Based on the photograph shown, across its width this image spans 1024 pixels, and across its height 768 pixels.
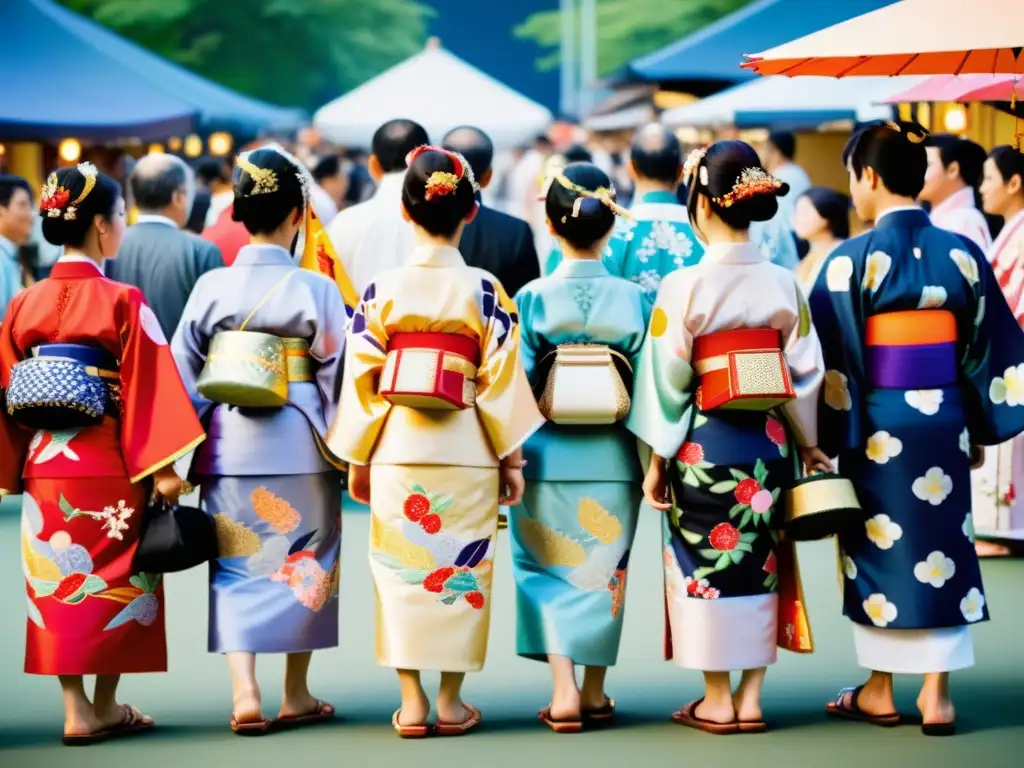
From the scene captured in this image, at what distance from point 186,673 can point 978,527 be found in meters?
4.35

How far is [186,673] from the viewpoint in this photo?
6.55 m

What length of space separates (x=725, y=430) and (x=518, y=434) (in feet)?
2.24

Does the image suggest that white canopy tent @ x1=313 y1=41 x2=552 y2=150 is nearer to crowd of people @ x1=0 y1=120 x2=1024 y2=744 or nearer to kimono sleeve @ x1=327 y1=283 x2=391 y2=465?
crowd of people @ x1=0 y1=120 x2=1024 y2=744

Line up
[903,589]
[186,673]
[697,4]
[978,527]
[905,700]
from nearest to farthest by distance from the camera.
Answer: [903,589], [905,700], [186,673], [978,527], [697,4]

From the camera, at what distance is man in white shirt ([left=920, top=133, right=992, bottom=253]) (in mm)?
8875

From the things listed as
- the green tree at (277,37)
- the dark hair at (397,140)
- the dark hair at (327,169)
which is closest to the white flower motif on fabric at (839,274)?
the dark hair at (397,140)

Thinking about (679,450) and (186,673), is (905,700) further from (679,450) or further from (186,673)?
(186,673)

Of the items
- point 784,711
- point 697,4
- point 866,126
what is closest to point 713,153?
point 866,126

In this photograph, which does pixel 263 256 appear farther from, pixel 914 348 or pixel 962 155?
pixel 962 155

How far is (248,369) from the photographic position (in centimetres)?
555

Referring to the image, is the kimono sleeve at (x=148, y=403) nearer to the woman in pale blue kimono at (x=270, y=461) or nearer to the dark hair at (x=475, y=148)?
the woman in pale blue kimono at (x=270, y=461)

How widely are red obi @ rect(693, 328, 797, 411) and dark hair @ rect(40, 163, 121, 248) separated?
6.62 feet

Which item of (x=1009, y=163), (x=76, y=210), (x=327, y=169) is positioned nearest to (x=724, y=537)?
(x=76, y=210)

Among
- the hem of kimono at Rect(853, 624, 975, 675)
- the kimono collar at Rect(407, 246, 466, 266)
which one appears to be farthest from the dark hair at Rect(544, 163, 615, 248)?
the hem of kimono at Rect(853, 624, 975, 675)
